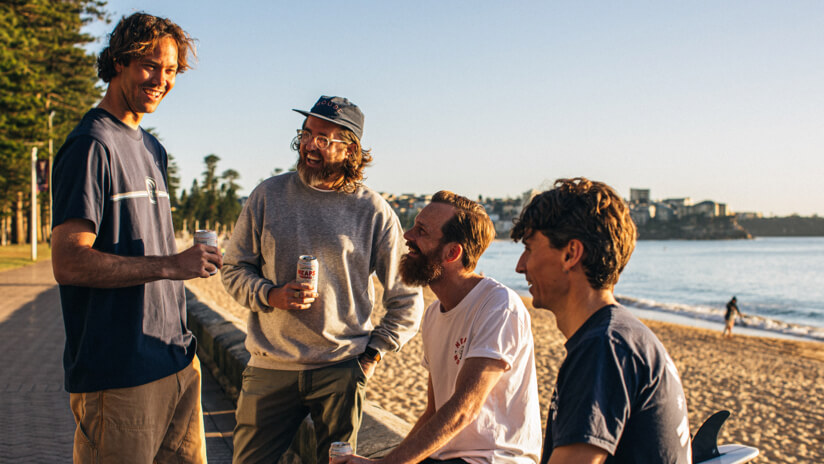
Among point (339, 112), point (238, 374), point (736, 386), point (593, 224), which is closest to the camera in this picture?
point (593, 224)

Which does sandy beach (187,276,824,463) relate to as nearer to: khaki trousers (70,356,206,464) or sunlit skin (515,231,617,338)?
khaki trousers (70,356,206,464)

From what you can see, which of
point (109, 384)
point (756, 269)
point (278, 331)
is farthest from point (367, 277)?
point (756, 269)

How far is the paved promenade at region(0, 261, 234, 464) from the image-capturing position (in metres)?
4.54

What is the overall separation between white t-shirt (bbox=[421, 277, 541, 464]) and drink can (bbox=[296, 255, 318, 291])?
0.64 metres

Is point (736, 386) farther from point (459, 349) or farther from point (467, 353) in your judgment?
point (467, 353)

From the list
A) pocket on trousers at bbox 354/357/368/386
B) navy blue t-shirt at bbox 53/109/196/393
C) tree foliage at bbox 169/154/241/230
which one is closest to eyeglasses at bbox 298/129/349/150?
navy blue t-shirt at bbox 53/109/196/393

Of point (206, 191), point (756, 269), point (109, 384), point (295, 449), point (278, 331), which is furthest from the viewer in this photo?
point (206, 191)

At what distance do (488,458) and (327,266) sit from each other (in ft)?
3.70

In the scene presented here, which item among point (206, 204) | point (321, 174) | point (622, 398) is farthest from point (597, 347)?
point (206, 204)

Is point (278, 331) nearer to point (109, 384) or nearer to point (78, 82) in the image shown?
→ point (109, 384)

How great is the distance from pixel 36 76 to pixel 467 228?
27.3 metres

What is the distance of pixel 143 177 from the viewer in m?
2.33

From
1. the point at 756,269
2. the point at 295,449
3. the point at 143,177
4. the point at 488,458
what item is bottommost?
the point at 756,269

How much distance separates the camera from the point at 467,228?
2.59 metres
